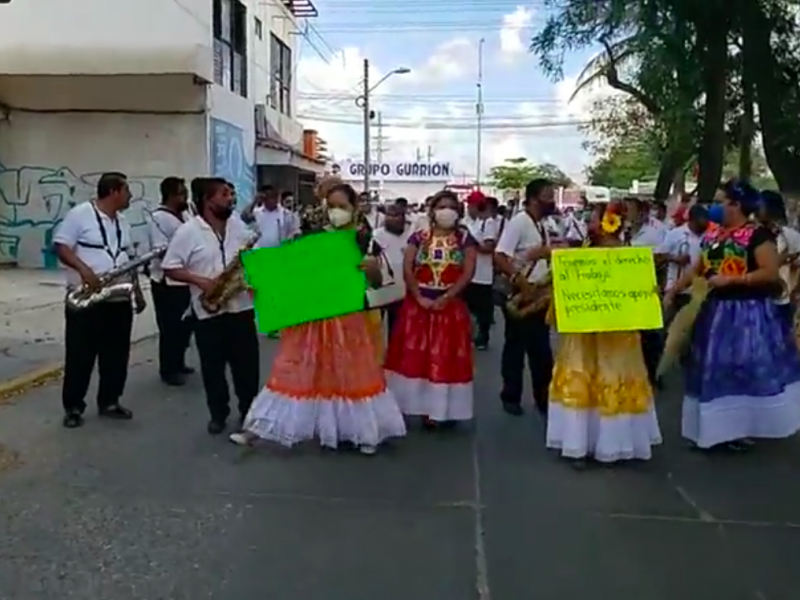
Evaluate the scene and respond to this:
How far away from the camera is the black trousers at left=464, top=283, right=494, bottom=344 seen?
12211 millimetres

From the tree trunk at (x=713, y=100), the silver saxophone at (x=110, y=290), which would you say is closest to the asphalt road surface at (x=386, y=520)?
the silver saxophone at (x=110, y=290)

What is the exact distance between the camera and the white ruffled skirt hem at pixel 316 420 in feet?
22.7

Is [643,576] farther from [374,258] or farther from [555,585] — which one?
[374,258]

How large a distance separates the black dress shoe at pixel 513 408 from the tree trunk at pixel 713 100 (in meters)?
6.38

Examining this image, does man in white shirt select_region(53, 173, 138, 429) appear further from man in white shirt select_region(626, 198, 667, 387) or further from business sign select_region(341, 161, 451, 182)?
business sign select_region(341, 161, 451, 182)

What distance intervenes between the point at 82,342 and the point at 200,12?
1575cm

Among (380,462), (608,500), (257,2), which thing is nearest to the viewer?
(608,500)

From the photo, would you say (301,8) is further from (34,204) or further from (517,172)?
(517,172)

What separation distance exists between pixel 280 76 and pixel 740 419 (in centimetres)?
2684

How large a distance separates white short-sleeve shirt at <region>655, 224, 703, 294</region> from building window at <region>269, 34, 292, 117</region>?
21692mm

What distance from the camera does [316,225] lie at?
285 inches

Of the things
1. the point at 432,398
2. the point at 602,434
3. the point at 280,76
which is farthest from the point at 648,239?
the point at 280,76

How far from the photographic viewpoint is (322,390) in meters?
6.91

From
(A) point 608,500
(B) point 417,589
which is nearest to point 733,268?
(A) point 608,500
